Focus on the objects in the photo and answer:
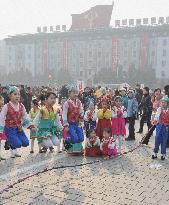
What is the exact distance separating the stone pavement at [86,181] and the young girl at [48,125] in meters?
0.35

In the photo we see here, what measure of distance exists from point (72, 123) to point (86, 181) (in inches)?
103

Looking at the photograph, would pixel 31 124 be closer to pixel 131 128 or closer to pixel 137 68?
pixel 131 128

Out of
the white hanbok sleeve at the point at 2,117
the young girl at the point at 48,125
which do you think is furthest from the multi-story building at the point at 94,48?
the white hanbok sleeve at the point at 2,117

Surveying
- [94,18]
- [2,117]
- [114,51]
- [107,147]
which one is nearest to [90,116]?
[107,147]

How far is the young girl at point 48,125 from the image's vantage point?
8.88 metres

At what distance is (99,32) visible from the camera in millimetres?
82500

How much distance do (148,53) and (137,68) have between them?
4.11 meters

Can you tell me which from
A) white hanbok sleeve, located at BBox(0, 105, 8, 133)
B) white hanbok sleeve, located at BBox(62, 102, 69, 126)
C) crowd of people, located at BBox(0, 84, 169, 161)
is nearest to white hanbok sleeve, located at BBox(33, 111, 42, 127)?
crowd of people, located at BBox(0, 84, 169, 161)

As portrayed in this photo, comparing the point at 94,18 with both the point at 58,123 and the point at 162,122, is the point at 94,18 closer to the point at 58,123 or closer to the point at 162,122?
the point at 58,123

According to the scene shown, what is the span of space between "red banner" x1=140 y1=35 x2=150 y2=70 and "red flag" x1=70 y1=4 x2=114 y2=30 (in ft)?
29.3

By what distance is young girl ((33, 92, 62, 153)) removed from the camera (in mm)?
8875

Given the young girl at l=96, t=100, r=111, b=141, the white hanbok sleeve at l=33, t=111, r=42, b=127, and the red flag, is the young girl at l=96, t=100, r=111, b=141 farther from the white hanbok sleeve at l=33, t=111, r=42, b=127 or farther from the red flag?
the red flag

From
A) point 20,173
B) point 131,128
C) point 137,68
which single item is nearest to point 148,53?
point 137,68

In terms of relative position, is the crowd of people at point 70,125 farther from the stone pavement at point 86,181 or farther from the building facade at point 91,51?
the building facade at point 91,51
